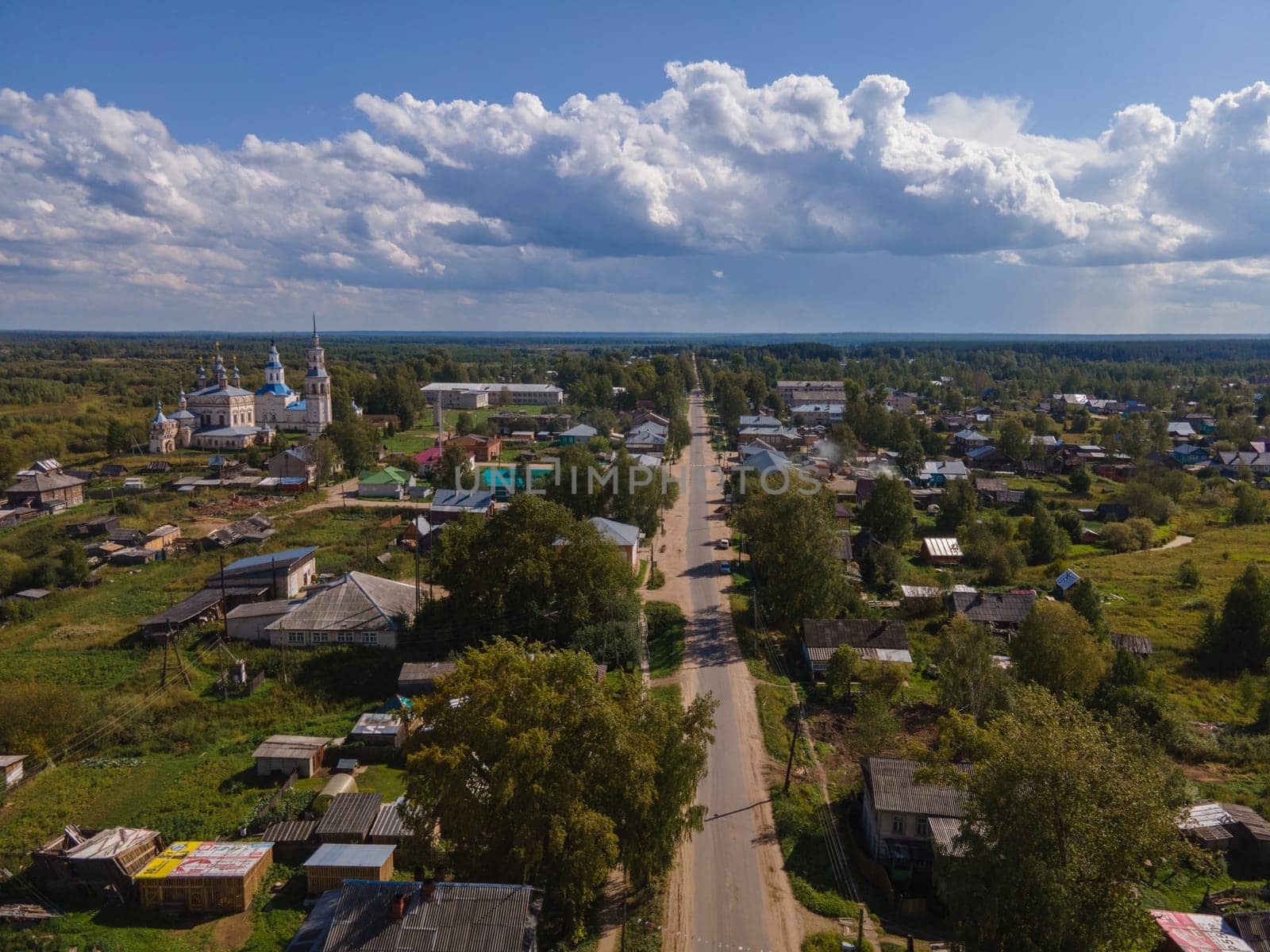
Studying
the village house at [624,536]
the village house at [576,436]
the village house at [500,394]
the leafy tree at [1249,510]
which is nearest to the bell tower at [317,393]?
the village house at [576,436]

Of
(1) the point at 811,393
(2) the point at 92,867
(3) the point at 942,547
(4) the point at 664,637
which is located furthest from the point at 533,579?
(1) the point at 811,393

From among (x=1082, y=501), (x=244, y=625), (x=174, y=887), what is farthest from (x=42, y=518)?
(x=1082, y=501)

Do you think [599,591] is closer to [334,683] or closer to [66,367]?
[334,683]

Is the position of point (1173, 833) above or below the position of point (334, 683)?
above

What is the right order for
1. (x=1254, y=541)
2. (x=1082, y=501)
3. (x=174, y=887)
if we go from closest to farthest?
(x=174, y=887) < (x=1254, y=541) < (x=1082, y=501)

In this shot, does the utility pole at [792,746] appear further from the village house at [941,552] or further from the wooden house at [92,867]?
the village house at [941,552]

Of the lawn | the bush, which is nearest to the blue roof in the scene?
the lawn

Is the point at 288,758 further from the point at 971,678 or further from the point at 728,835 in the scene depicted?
the point at 971,678
